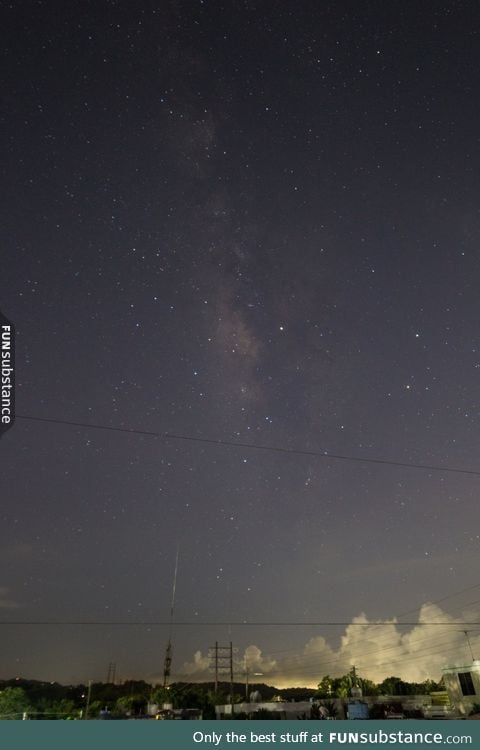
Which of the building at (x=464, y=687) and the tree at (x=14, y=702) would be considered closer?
the building at (x=464, y=687)

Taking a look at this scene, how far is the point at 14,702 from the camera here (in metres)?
46.4

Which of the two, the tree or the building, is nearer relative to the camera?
the building

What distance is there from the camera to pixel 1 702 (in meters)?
45.2

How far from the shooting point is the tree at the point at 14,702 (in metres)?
44.6

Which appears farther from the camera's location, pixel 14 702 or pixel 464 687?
pixel 14 702

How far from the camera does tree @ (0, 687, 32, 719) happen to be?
44.6 m
